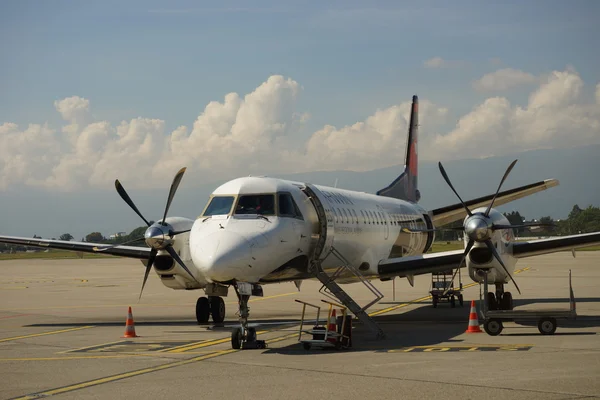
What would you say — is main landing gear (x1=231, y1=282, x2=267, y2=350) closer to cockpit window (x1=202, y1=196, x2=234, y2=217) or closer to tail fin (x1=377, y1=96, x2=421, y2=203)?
cockpit window (x1=202, y1=196, x2=234, y2=217)

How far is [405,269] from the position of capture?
2084cm

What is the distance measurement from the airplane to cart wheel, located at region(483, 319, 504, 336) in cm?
227

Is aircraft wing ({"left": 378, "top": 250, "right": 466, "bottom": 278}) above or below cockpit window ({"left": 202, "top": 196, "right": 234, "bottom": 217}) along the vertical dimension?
below

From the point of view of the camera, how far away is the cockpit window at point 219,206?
16.4 metres

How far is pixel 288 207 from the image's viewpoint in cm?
1703

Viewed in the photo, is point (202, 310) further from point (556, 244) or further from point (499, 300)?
point (556, 244)

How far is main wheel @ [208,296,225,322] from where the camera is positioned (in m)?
20.7

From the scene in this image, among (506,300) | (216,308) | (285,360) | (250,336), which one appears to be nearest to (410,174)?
(506,300)

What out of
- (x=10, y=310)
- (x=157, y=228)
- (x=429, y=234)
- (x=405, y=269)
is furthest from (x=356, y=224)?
(x=10, y=310)

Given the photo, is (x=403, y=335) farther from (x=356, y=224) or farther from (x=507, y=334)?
(x=356, y=224)

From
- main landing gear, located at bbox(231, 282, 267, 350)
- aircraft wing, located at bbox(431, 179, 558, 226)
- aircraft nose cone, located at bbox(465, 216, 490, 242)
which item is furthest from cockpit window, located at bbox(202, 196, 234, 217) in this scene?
aircraft wing, located at bbox(431, 179, 558, 226)

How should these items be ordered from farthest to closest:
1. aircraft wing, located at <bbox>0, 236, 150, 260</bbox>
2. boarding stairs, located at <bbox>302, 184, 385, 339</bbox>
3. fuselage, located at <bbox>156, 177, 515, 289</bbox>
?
aircraft wing, located at <bbox>0, 236, 150, 260</bbox>, boarding stairs, located at <bbox>302, 184, 385, 339</bbox>, fuselage, located at <bbox>156, 177, 515, 289</bbox>

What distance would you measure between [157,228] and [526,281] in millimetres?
23786

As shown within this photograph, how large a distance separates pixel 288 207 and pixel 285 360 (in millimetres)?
4443
